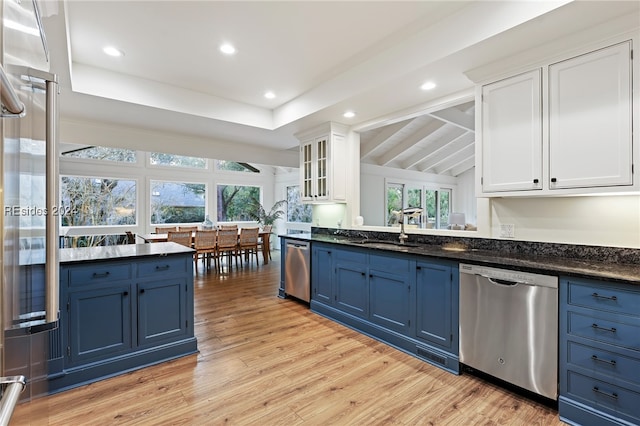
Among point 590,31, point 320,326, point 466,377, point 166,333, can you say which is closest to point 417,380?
point 466,377

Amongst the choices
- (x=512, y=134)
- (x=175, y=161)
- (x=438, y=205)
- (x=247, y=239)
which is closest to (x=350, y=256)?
(x=512, y=134)

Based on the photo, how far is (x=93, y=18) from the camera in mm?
2477

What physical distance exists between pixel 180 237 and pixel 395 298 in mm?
4411

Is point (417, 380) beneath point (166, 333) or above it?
beneath

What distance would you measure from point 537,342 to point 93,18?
13.2ft

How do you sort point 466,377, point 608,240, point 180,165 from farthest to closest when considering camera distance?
point 180,165, point 466,377, point 608,240

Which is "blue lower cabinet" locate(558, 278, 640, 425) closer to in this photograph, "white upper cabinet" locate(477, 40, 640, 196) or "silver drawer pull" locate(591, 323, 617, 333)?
"silver drawer pull" locate(591, 323, 617, 333)

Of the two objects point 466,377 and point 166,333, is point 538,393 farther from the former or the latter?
point 166,333

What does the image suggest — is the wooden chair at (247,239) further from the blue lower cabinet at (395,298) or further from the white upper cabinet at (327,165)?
the blue lower cabinet at (395,298)

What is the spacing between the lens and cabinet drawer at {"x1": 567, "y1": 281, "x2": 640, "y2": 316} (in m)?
1.64

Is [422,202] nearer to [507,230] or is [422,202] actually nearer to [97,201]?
[507,230]

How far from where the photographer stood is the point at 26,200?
899 millimetres

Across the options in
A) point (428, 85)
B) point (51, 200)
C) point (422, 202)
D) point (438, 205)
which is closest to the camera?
point (51, 200)

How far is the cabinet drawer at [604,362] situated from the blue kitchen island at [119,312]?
2.77 metres
